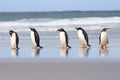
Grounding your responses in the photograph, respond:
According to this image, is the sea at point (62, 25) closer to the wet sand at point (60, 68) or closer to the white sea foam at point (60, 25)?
the white sea foam at point (60, 25)

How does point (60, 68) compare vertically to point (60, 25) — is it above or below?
below

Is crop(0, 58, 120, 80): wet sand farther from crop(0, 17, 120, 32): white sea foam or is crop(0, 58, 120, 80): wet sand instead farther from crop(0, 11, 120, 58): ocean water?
crop(0, 17, 120, 32): white sea foam

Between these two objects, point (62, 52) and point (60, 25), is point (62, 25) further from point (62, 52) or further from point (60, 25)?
point (62, 52)

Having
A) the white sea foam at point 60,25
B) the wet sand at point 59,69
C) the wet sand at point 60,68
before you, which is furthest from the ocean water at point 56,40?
the wet sand at point 59,69

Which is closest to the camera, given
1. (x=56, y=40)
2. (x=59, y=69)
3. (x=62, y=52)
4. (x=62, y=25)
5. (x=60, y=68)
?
(x=59, y=69)

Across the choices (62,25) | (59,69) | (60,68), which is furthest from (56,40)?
(62,25)

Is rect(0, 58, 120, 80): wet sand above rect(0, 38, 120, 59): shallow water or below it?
below

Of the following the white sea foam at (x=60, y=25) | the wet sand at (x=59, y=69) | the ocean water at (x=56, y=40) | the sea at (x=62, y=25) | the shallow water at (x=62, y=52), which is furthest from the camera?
the white sea foam at (x=60, y=25)

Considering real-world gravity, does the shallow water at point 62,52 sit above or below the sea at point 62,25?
below

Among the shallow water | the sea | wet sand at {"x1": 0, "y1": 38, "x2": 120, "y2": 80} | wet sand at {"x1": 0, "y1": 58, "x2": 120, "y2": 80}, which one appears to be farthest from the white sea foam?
wet sand at {"x1": 0, "y1": 58, "x2": 120, "y2": 80}

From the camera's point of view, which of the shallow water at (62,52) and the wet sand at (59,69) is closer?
the wet sand at (59,69)

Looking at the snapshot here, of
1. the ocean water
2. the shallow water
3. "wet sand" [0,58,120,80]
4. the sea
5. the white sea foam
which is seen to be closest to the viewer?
"wet sand" [0,58,120,80]

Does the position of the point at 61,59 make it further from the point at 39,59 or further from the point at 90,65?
the point at 90,65

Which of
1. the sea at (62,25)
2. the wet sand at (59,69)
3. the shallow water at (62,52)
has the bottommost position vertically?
the wet sand at (59,69)
